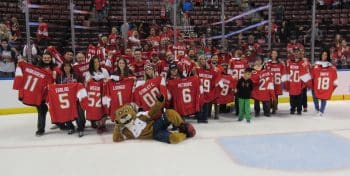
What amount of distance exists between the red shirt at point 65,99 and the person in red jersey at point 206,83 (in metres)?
1.86

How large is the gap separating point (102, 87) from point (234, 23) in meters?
6.85

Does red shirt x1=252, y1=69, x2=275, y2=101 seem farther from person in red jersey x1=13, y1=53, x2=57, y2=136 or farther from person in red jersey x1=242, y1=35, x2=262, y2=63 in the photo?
person in red jersey x1=13, y1=53, x2=57, y2=136

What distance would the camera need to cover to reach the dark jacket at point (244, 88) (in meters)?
6.62

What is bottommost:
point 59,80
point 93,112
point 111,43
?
point 93,112

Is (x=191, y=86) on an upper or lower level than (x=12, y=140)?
upper

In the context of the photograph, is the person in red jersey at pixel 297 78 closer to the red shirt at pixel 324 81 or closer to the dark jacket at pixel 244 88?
the red shirt at pixel 324 81

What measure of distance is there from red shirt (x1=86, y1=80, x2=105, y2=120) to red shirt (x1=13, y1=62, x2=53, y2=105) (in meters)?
0.65

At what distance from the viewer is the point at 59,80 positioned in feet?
19.6

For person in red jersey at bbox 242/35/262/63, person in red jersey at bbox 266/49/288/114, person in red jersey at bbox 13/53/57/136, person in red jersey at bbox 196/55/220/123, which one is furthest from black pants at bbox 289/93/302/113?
person in red jersey at bbox 13/53/57/136

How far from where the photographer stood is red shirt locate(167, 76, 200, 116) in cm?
629

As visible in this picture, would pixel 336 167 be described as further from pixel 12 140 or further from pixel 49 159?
pixel 12 140

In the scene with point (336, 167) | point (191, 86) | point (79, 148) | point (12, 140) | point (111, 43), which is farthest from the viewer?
point (111, 43)

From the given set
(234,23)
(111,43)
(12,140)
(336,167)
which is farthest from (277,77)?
(234,23)

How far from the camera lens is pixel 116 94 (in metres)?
6.01
